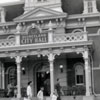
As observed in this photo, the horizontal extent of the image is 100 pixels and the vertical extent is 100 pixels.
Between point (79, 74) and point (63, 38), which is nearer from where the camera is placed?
point (63, 38)

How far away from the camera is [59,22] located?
98.6 feet

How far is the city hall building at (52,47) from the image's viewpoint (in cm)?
2617

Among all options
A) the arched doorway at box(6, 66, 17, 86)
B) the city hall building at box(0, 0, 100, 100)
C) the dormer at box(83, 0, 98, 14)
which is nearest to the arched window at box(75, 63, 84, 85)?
the city hall building at box(0, 0, 100, 100)

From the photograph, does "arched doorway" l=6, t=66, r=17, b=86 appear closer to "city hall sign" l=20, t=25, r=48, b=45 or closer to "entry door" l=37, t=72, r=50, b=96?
"entry door" l=37, t=72, r=50, b=96

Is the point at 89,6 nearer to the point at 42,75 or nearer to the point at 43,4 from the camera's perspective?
the point at 43,4

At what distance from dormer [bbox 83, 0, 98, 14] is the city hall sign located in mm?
5604

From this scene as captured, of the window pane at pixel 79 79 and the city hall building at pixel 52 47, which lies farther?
the window pane at pixel 79 79

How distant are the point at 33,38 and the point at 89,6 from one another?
6.96m

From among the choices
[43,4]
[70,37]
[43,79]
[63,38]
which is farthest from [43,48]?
[43,4]

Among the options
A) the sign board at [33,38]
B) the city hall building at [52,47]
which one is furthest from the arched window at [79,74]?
the sign board at [33,38]

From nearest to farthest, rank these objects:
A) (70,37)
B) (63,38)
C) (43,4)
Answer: (70,37)
(63,38)
(43,4)

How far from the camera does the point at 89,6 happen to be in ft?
101

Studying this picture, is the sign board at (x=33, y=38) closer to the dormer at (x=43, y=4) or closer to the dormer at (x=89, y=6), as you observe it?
the dormer at (x=43, y=4)

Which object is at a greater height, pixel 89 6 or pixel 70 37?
pixel 89 6
